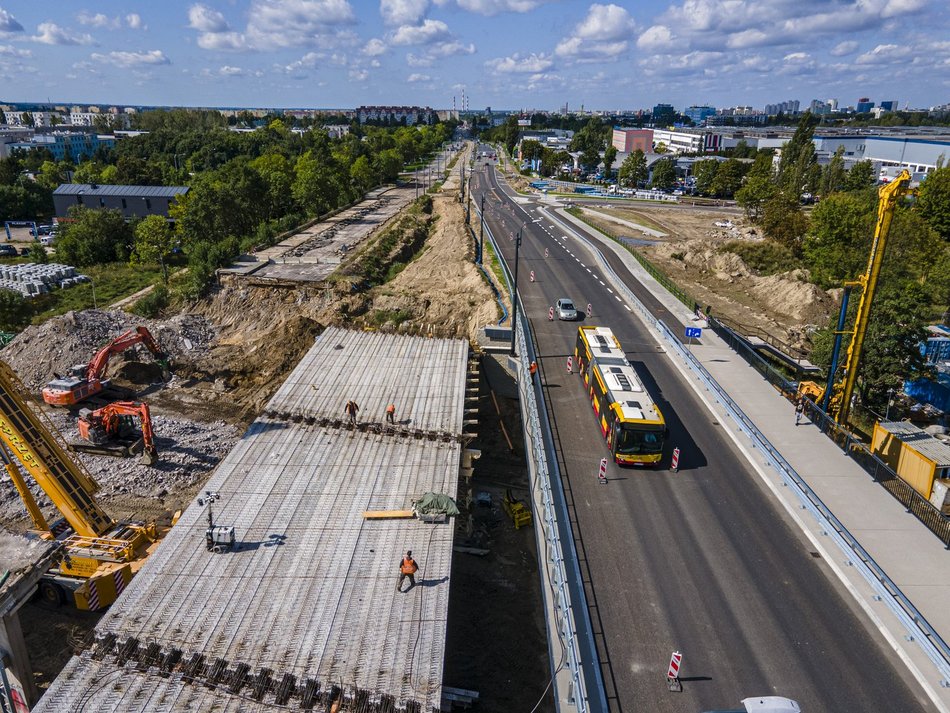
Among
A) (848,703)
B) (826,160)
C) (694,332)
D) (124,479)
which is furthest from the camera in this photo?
(826,160)

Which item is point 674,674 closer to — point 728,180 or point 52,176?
point 728,180

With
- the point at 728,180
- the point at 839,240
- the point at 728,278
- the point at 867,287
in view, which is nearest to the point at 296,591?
the point at 867,287

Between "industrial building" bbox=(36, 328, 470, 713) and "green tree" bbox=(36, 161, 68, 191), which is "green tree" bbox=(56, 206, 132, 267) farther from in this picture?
"industrial building" bbox=(36, 328, 470, 713)

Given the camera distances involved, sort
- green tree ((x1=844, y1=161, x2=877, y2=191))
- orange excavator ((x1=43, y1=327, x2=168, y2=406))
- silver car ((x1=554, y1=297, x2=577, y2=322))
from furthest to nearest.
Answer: green tree ((x1=844, y1=161, x2=877, y2=191)) → silver car ((x1=554, y1=297, x2=577, y2=322)) → orange excavator ((x1=43, y1=327, x2=168, y2=406))

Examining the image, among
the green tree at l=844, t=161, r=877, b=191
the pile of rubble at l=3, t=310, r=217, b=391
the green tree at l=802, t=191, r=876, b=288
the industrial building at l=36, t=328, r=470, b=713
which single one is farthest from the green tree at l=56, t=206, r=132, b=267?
the green tree at l=844, t=161, r=877, b=191

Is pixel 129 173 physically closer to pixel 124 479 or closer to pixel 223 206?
pixel 223 206

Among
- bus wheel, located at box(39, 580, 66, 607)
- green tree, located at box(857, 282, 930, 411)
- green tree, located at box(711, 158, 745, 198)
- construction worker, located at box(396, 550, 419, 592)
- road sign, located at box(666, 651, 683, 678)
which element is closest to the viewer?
road sign, located at box(666, 651, 683, 678)

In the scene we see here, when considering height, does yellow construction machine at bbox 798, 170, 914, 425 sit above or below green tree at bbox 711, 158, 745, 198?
below

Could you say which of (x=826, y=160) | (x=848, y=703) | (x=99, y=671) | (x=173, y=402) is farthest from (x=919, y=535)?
(x=826, y=160)
